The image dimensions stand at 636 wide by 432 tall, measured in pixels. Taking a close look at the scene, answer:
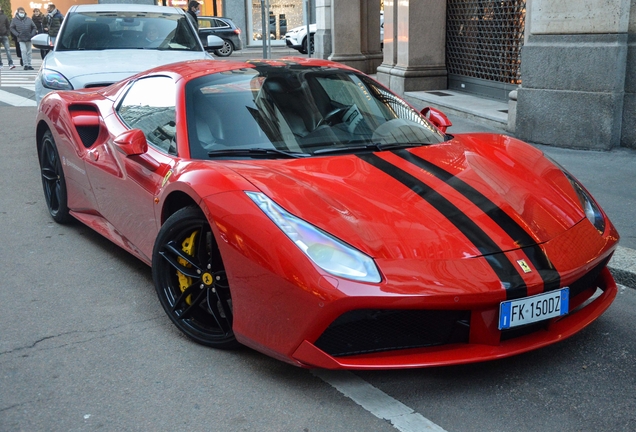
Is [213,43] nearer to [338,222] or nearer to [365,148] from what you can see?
[365,148]

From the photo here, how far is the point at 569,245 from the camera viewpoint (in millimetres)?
3234

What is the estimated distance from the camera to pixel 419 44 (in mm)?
12289

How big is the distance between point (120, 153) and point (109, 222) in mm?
510

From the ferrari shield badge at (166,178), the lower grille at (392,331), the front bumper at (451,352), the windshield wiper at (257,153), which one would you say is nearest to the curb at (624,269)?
the front bumper at (451,352)

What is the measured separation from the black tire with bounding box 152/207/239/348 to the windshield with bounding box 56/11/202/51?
591cm

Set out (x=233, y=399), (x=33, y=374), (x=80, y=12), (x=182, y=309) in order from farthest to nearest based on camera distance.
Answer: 1. (x=80, y=12)
2. (x=182, y=309)
3. (x=33, y=374)
4. (x=233, y=399)

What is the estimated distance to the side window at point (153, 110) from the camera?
4.09 meters

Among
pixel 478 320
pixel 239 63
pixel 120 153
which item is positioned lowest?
pixel 478 320

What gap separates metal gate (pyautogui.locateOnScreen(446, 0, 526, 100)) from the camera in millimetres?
10586

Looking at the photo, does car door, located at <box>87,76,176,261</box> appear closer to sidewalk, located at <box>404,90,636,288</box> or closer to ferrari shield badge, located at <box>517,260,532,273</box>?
ferrari shield badge, located at <box>517,260,532,273</box>

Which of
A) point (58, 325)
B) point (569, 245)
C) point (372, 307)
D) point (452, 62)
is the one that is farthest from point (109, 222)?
point (452, 62)

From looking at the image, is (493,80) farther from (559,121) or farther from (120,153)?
(120,153)

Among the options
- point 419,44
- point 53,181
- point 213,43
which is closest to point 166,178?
point 53,181

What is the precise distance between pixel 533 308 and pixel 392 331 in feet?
1.77
